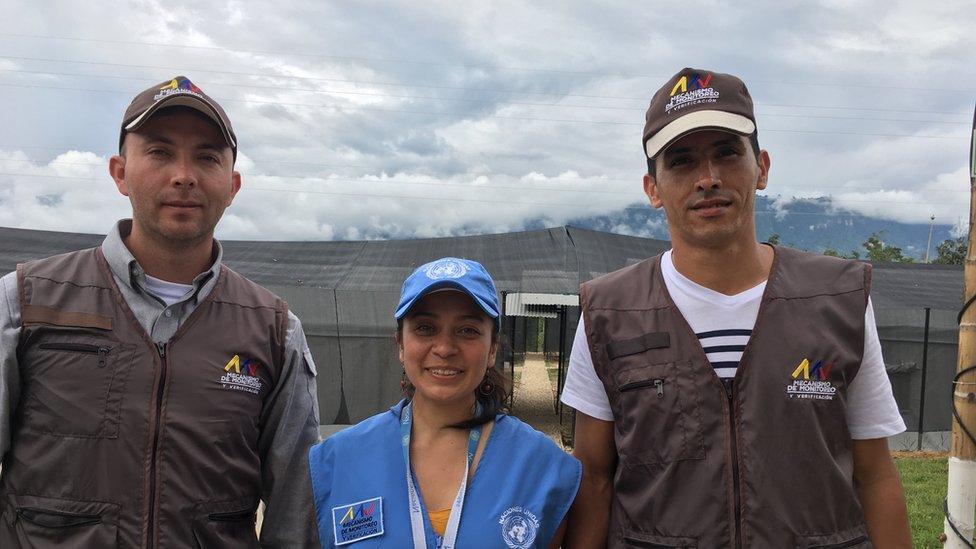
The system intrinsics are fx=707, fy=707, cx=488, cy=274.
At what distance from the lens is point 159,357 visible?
1964 millimetres

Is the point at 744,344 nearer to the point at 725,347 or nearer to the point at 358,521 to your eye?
the point at 725,347

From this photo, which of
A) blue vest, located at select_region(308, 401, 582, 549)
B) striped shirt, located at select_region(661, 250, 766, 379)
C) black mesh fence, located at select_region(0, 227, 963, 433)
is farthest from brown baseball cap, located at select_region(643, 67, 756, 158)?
black mesh fence, located at select_region(0, 227, 963, 433)

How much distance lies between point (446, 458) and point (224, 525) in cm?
67

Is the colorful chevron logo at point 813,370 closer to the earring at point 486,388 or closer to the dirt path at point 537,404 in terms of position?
the earring at point 486,388

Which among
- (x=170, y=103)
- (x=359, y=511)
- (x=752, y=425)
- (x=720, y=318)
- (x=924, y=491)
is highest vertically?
(x=170, y=103)

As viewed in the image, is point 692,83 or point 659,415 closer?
point 659,415

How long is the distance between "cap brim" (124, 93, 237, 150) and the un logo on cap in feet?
2.48

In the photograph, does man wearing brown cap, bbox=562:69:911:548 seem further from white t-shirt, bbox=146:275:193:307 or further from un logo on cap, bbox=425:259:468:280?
white t-shirt, bbox=146:275:193:307

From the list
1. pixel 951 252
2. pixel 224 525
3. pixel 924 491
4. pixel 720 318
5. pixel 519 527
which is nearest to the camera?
pixel 519 527

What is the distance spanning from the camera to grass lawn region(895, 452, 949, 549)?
581 centimetres

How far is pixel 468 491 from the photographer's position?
179 centimetres

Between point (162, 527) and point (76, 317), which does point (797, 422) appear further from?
point (76, 317)

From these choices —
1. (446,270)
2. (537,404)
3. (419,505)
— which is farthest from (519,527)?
(537,404)

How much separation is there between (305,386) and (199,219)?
2.00 ft
